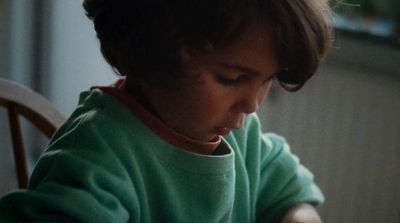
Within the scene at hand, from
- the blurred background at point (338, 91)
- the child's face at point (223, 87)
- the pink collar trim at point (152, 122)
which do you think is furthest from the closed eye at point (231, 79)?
the blurred background at point (338, 91)

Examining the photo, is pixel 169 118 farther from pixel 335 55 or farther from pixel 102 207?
pixel 335 55

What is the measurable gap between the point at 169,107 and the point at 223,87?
0.27 feet

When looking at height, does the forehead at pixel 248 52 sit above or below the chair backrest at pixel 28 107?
above

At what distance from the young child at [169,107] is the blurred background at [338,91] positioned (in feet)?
3.33

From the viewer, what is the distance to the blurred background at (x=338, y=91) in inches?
74.2

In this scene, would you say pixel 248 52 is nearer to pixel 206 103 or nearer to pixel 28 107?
pixel 206 103

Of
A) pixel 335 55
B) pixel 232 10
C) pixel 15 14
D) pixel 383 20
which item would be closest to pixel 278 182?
pixel 232 10

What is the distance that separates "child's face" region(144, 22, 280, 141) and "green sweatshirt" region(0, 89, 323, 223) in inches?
2.2


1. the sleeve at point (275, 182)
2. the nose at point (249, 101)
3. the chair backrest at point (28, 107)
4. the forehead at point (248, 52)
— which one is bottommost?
the sleeve at point (275, 182)

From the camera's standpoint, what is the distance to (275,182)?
3.40 ft

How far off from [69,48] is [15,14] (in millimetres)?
181

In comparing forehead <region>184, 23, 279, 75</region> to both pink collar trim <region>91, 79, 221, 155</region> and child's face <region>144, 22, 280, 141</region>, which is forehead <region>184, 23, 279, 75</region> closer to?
child's face <region>144, 22, 280, 141</region>

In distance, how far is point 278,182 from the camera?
104cm

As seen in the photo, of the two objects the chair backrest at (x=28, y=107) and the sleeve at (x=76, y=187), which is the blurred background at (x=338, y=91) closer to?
the chair backrest at (x=28, y=107)
